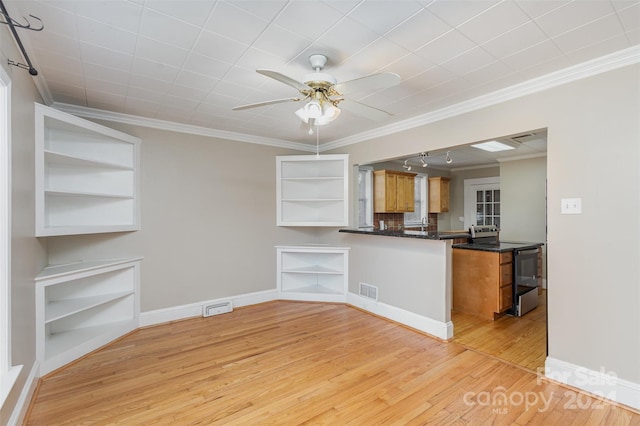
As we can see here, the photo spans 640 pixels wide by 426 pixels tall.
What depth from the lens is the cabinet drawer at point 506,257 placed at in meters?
3.62

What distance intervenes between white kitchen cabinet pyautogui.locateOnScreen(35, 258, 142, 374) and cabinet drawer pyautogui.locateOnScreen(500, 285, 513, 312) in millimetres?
4397

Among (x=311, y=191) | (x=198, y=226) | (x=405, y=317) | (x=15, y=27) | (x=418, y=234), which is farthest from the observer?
(x=311, y=191)

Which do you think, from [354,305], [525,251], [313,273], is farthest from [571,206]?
[313,273]

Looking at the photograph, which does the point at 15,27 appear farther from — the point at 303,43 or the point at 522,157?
the point at 522,157

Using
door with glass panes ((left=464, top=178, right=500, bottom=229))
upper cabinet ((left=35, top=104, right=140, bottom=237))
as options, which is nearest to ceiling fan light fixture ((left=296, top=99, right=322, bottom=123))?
upper cabinet ((left=35, top=104, right=140, bottom=237))

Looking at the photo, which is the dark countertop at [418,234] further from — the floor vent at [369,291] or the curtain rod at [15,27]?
the curtain rod at [15,27]

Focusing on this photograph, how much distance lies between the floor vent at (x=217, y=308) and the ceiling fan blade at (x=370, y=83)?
3.20 metres

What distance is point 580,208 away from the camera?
225 centimetres

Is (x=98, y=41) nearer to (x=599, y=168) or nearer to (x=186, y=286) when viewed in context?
(x=186, y=286)

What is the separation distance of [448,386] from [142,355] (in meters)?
2.74

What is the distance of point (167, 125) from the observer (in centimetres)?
362

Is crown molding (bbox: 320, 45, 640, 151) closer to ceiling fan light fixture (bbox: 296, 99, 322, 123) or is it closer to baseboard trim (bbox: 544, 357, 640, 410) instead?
ceiling fan light fixture (bbox: 296, 99, 322, 123)

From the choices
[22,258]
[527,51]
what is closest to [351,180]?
[527,51]

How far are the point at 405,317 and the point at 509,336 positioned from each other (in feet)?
3.58
